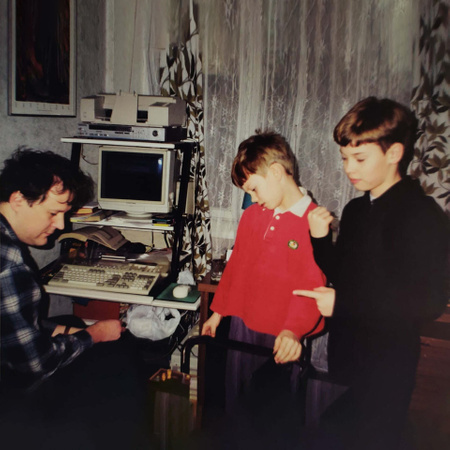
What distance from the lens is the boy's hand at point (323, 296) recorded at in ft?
5.08

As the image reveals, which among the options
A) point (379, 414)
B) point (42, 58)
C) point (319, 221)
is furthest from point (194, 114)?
point (379, 414)

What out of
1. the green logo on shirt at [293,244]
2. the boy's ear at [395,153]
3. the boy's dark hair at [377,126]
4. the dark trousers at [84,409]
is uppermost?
the boy's dark hair at [377,126]

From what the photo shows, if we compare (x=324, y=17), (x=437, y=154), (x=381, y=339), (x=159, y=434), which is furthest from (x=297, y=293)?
(x=324, y=17)

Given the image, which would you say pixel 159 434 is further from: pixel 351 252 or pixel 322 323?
pixel 351 252

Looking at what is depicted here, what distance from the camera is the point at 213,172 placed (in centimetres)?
223

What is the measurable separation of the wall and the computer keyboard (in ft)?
0.95

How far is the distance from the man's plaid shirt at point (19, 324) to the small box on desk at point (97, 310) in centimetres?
87

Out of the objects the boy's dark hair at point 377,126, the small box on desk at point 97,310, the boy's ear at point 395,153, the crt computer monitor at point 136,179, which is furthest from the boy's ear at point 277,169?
the small box on desk at point 97,310

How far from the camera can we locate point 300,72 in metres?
2.03

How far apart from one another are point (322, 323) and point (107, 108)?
143 centimetres

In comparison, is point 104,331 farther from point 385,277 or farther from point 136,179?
point 385,277

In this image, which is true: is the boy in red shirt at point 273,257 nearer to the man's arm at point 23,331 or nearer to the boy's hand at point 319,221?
the boy's hand at point 319,221

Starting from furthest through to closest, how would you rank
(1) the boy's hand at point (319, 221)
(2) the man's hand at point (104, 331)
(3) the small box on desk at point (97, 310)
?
(3) the small box on desk at point (97, 310)
(2) the man's hand at point (104, 331)
(1) the boy's hand at point (319, 221)

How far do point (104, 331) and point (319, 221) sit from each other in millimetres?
950
